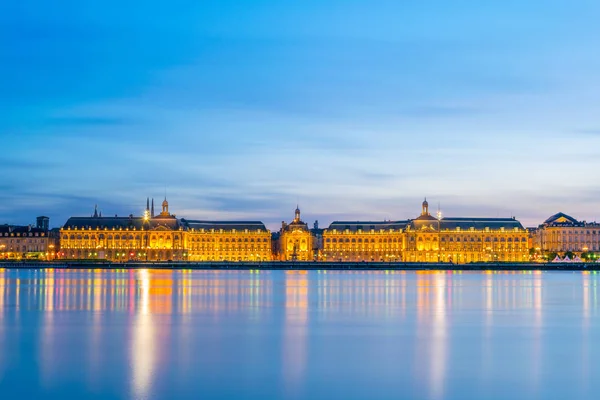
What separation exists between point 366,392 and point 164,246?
160319 mm

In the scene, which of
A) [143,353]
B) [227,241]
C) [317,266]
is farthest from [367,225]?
[143,353]

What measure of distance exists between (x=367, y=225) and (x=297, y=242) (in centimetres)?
1339

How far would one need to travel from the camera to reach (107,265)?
153 meters

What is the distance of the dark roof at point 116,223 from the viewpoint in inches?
7265

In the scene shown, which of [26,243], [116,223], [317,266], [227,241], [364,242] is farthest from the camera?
[227,241]

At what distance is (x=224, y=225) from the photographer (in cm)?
19150

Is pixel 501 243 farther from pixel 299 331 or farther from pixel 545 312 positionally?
pixel 299 331

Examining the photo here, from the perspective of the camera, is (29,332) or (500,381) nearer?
(500,381)

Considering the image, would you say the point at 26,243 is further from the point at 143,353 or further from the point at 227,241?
the point at 143,353

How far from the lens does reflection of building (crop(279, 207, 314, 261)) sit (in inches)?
7426

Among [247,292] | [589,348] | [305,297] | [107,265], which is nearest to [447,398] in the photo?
[589,348]

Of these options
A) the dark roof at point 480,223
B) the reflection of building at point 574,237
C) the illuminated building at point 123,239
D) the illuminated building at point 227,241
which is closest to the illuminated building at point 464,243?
the dark roof at point 480,223

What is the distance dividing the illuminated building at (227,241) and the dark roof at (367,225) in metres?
13.3

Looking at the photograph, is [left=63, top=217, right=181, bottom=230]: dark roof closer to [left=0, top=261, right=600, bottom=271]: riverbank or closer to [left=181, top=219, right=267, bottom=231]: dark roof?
[left=181, top=219, right=267, bottom=231]: dark roof
